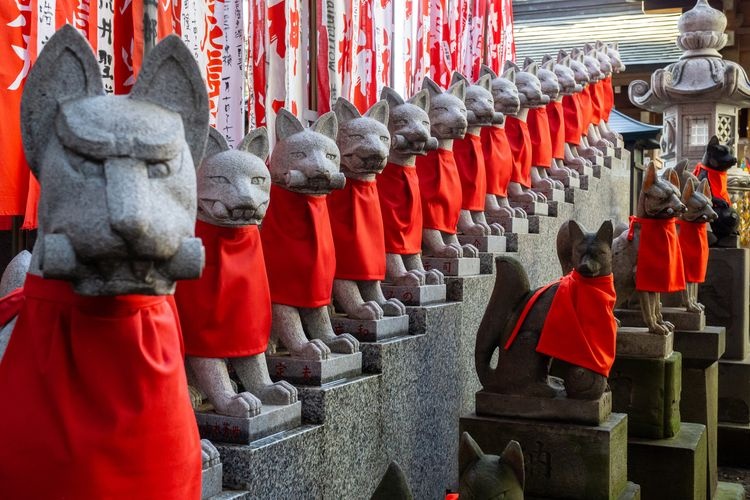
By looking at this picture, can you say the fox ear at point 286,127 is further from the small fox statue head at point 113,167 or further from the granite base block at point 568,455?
the small fox statue head at point 113,167

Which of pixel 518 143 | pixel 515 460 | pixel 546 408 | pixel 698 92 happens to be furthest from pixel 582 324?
pixel 698 92

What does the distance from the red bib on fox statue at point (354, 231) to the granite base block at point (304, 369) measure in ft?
2.10

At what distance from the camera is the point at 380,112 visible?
201 inches

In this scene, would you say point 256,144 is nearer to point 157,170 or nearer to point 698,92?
point 157,170

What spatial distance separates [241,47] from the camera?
234 inches

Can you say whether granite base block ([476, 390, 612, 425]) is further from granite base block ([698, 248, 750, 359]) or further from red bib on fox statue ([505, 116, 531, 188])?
granite base block ([698, 248, 750, 359])

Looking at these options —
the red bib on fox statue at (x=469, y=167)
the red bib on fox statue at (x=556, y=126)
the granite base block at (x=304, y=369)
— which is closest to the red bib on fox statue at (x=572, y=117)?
the red bib on fox statue at (x=556, y=126)

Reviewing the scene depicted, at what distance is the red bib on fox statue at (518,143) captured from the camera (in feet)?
24.9

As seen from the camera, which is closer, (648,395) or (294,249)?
(294,249)

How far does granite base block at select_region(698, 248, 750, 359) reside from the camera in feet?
27.0

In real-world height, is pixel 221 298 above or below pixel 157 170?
below

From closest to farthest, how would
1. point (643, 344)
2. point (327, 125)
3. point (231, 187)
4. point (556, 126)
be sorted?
point (231, 187), point (327, 125), point (643, 344), point (556, 126)

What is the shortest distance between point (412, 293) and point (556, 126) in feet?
12.5

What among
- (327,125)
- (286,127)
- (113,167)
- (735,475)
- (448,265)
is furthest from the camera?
(735,475)
